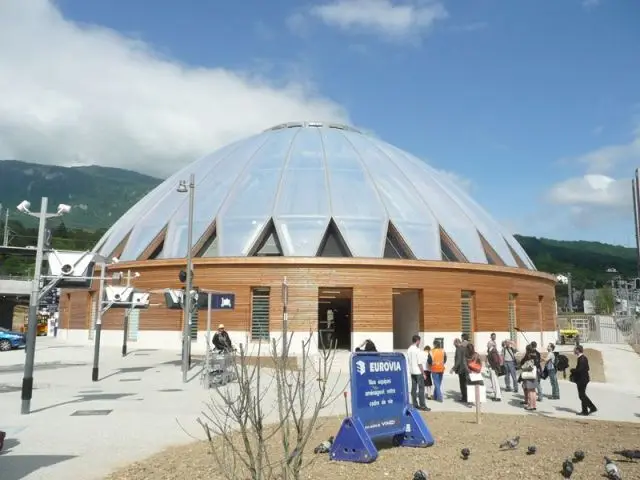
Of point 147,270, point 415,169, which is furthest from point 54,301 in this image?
point 415,169

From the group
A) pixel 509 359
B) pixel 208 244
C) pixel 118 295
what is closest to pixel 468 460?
pixel 509 359

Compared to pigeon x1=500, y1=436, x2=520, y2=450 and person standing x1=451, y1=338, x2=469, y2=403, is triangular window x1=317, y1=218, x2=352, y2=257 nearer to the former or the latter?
person standing x1=451, y1=338, x2=469, y2=403

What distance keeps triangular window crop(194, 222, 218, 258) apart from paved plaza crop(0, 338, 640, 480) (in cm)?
732

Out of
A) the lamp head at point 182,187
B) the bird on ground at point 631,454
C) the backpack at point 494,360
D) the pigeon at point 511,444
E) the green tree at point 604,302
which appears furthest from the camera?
the green tree at point 604,302

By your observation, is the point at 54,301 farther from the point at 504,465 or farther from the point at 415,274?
the point at 504,465

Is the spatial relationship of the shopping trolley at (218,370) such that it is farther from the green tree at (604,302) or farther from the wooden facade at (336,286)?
the green tree at (604,302)

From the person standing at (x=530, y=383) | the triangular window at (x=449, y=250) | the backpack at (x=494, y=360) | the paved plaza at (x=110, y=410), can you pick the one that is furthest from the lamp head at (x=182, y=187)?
the triangular window at (x=449, y=250)

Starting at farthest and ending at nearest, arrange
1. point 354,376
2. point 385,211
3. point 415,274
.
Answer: point 385,211
point 415,274
point 354,376

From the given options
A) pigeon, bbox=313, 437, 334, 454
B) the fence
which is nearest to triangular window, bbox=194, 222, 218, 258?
pigeon, bbox=313, 437, 334, 454

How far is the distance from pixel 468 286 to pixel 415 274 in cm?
350

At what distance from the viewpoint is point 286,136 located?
126 feet

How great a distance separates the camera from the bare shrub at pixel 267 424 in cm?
473

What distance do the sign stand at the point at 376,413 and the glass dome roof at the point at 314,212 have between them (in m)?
19.2

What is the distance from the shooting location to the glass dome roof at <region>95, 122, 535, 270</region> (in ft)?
96.8
